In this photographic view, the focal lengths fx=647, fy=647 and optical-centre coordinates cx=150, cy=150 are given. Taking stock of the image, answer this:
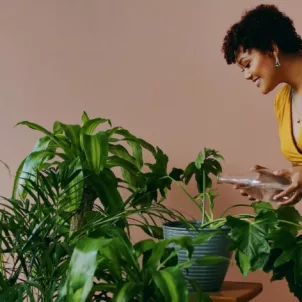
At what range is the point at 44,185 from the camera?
1473 millimetres

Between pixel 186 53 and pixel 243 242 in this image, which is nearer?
pixel 243 242

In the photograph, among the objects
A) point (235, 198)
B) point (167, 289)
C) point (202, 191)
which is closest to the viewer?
point (167, 289)

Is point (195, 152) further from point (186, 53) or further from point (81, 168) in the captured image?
point (81, 168)

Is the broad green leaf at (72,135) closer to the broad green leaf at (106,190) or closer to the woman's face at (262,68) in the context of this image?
the broad green leaf at (106,190)

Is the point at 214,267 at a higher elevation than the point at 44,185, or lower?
lower

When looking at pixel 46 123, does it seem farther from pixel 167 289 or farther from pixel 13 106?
pixel 167 289

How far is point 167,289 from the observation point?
3.99 ft

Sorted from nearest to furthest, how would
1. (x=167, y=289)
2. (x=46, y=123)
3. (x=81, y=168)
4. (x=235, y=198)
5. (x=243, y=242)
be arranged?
(x=167, y=289), (x=243, y=242), (x=81, y=168), (x=235, y=198), (x=46, y=123)

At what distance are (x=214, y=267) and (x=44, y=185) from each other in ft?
1.45

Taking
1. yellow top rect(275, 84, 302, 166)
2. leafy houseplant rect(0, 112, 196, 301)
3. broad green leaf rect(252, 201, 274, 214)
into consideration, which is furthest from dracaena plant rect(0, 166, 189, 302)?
yellow top rect(275, 84, 302, 166)

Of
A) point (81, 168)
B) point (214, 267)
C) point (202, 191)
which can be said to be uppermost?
point (81, 168)

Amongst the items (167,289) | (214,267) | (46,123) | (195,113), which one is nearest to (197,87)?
(195,113)

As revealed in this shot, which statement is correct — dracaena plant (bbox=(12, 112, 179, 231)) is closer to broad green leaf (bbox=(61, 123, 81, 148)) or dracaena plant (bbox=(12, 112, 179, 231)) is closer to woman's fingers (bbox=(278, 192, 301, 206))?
broad green leaf (bbox=(61, 123, 81, 148))

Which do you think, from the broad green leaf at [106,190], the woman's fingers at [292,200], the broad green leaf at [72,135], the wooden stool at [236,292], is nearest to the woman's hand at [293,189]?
the woman's fingers at [292,200]
